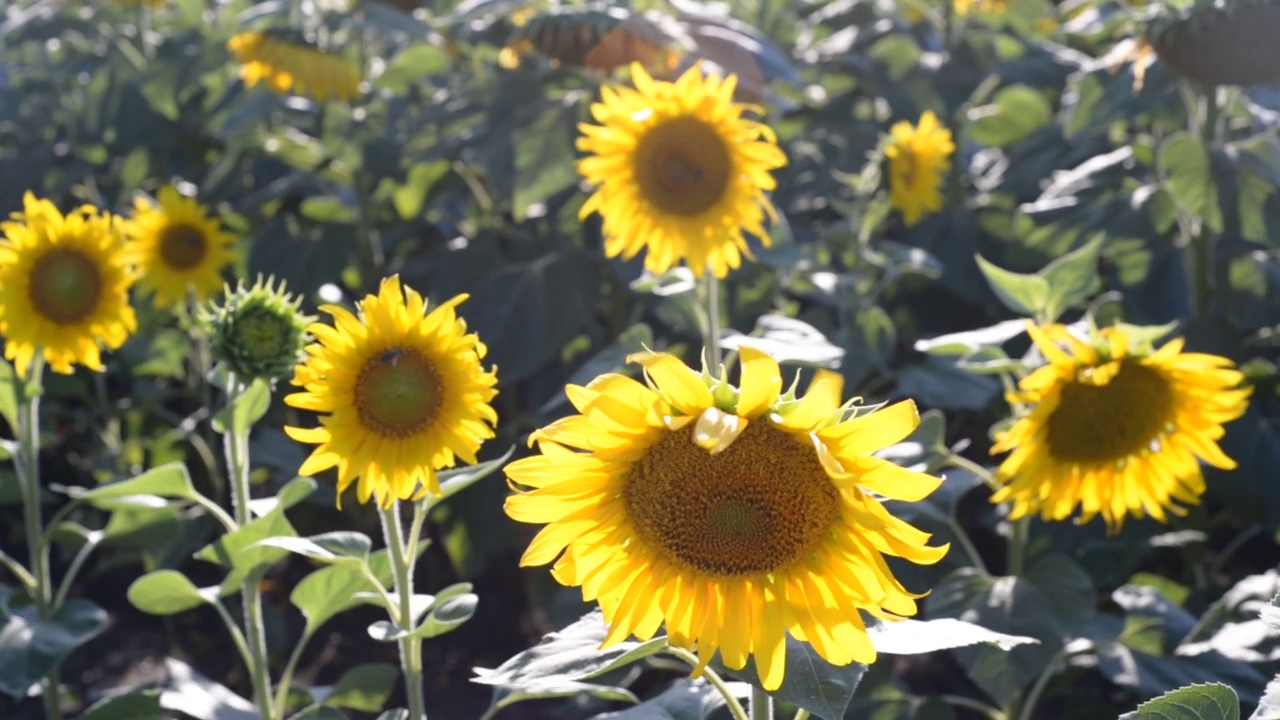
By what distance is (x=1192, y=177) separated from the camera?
91.8 inches

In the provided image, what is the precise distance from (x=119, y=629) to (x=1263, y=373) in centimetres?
226

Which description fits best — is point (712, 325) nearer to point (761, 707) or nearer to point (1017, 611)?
point (1017, 611)

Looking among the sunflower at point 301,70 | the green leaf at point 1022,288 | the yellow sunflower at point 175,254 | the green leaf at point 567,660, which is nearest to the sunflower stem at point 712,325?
the green leaf at point 1022,288

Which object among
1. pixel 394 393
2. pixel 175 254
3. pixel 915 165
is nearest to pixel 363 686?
pixel 394 393

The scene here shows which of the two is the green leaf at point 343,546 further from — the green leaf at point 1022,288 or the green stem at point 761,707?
the green leaf at point 1022,288

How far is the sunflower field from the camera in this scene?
3.70ft

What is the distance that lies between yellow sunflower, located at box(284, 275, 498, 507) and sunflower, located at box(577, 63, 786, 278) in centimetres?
54

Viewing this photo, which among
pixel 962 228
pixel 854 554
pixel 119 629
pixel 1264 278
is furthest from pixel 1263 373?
pixel 119 629

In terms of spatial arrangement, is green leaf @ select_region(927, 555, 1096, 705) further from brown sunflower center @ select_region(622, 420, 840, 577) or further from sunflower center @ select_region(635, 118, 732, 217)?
brown sunflower center @ select_region(622, 420, 840, 577)

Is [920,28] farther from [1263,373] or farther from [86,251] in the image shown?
[86,251]

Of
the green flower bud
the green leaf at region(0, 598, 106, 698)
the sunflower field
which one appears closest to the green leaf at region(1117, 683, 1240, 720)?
the sunflower field

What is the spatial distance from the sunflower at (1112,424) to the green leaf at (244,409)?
86 centimetres

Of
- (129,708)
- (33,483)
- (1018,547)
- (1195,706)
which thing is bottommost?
(1018,547)

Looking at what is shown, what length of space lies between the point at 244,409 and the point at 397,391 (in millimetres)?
Answer: 307
